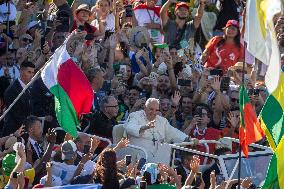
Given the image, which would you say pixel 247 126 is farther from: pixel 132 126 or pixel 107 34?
pixel 107 34

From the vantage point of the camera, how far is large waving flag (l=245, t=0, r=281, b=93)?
15.5 m

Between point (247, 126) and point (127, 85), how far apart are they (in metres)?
6.33

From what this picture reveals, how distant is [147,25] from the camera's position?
25344 millimetres

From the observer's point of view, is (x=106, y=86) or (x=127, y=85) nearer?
(x=106, y=86)

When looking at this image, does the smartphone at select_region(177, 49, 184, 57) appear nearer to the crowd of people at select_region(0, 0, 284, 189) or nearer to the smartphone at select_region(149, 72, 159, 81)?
the crowd of people at select_region(0, 0, 284, 189)

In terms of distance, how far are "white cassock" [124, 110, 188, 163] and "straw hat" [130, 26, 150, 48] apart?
3494mm

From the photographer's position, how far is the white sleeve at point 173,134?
2081 centimetres

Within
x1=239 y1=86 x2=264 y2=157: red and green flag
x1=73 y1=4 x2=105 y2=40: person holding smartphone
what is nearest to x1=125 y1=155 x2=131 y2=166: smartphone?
x1=239 y1=86 x2=264 y2=157: red and green flag

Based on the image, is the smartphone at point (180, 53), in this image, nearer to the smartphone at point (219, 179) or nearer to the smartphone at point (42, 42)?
the smartphone at point (42, 42)

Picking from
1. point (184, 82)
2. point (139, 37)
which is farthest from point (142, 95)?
point (139, 37)

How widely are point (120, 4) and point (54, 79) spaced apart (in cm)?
744

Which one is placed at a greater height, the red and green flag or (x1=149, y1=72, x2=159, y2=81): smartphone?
the red and green flag

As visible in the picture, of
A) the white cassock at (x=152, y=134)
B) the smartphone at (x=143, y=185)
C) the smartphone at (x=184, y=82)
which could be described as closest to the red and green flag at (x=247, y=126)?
the smartphone at (x=143, y=185)

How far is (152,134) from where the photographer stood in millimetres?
20703
